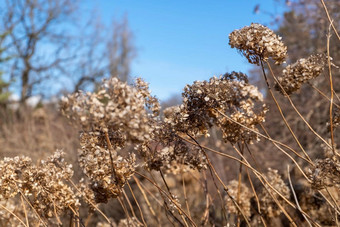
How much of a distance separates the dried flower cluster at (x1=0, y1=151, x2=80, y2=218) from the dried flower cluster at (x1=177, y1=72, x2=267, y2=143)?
0.59m

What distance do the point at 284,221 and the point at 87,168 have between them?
2.61m

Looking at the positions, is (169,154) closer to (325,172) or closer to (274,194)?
(325,172)

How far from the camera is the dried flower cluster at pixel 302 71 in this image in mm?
1685

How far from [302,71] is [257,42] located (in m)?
0.31

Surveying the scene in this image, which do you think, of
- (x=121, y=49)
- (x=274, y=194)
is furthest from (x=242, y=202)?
(x=121, y=49)

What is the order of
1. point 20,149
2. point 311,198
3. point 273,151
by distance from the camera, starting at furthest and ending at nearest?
point 20,149 < point 273,151 < point 311,198

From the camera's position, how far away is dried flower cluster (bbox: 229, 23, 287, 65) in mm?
1532

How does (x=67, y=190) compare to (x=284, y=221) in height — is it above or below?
above

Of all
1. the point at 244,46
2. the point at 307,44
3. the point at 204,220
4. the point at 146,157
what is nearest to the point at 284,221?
the point at 204,220

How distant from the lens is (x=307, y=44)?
6.94m

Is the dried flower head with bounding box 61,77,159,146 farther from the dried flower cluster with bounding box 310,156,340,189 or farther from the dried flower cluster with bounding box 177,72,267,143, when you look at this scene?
the dried flower cluster with bounding box 310,156,340,189

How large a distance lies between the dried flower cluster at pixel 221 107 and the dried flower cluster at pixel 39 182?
591mm

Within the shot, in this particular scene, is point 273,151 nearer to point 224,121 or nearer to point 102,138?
point 224,121

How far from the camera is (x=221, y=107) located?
1.61m
